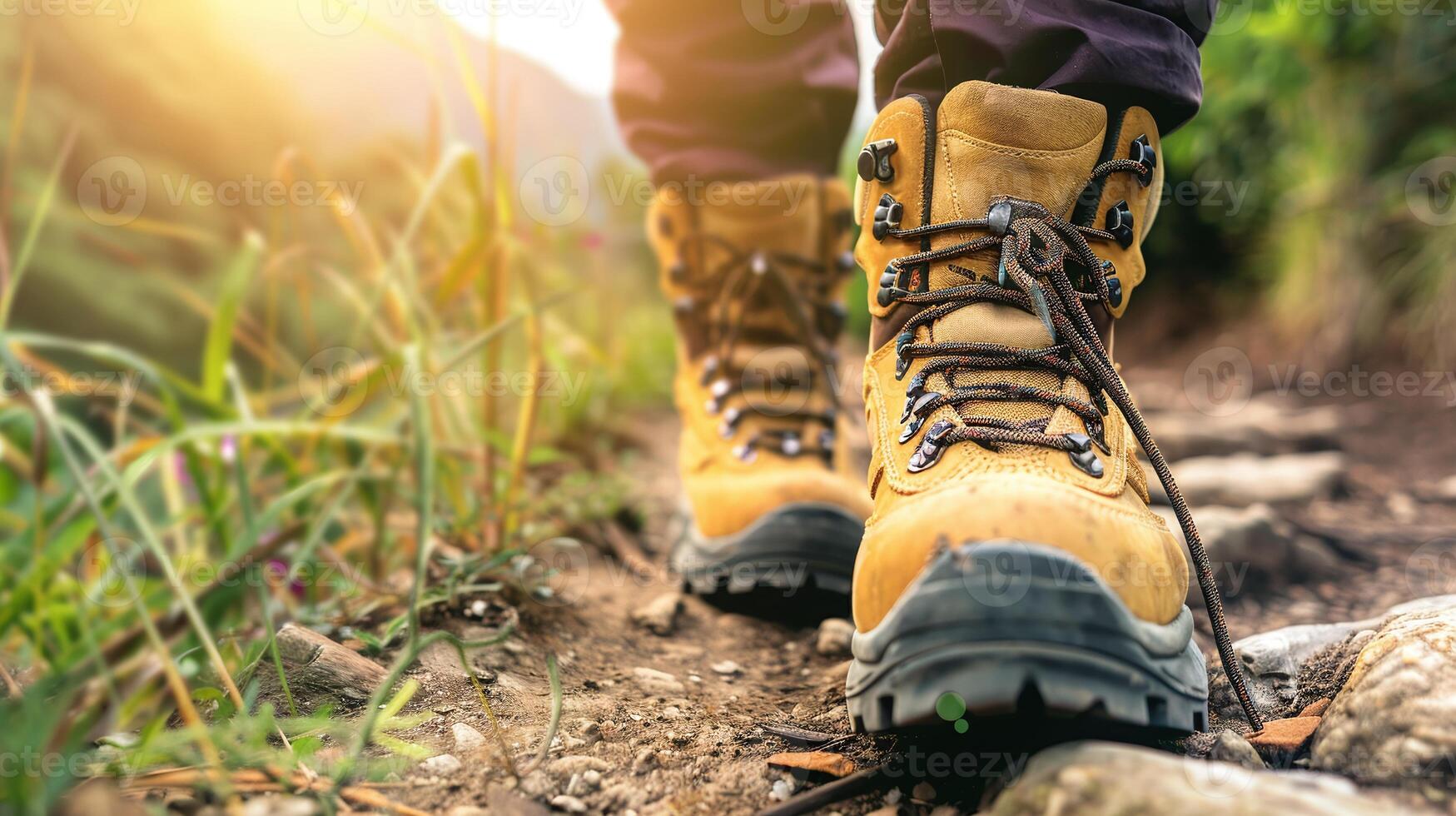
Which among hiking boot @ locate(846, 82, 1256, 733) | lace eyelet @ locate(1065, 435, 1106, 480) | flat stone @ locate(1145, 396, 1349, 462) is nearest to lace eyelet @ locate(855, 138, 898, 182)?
hiking boot @ locate(846, 82, 1256, 733)

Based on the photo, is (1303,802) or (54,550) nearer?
(1303,802)

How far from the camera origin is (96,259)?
341cm

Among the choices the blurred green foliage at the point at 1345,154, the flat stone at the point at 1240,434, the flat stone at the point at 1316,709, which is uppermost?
the blurred green foliage at the point at 1345,154

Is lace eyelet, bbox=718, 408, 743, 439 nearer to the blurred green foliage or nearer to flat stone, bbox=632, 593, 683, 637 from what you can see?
flat stone, bbox=632, 593, 683, 637

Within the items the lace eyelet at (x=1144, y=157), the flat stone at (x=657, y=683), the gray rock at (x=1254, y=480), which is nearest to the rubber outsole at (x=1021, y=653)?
the flat stone at (x=657, y=683)

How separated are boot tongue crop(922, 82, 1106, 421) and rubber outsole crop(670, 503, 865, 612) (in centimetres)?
44

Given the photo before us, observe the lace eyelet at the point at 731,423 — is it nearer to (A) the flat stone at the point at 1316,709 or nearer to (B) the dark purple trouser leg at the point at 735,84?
(B) the dark purple trouser leg at the point at 735,84

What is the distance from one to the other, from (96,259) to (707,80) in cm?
304

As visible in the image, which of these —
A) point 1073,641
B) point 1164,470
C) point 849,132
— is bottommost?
point 1073,641

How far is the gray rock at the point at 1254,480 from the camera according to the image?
77.6 inches

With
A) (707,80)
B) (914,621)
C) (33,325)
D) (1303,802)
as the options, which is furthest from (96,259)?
(1303,802)

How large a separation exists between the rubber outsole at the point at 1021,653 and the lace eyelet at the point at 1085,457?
146 millimetres

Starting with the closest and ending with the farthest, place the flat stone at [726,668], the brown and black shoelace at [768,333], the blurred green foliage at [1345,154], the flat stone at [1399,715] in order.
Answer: the flat stone at [1399,715], the flat stone at [726,668], the brown and black shoelace at [768,333], the blurred green foliage at [1345,154]

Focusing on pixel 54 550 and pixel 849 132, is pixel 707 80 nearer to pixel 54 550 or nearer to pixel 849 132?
pixel 849 132
